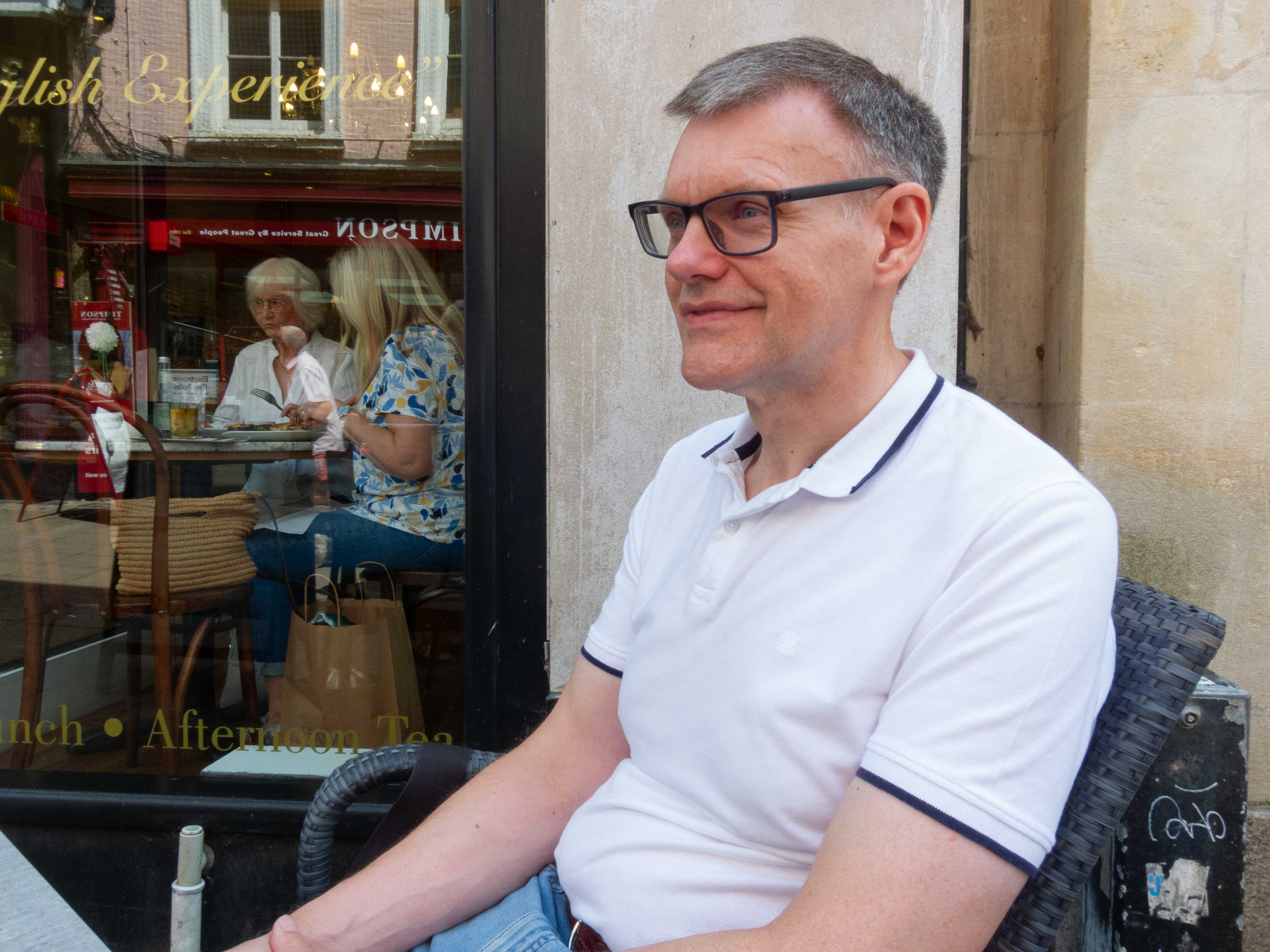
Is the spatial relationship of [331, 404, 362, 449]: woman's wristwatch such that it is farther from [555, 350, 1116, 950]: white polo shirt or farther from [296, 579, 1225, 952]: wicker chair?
[296, 579, 1225, 952]: wicker chair

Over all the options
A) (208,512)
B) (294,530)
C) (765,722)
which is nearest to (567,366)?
(294,530)

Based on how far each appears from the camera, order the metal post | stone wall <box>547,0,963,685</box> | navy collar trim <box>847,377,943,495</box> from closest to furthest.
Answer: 1. navy collar trim <box>847,377,943,495</box>
2. the metal post
3. stone wall <box>547,0,963,685</box>

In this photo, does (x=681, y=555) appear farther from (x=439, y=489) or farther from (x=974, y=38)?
(x=974, y=38)

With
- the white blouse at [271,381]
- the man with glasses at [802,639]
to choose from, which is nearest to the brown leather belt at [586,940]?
the man with glasses at [802,639]

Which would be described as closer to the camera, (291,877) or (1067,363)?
(1067,363)

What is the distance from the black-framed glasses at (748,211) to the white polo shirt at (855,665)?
26 cm

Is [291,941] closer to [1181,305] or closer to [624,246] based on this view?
[624,246]

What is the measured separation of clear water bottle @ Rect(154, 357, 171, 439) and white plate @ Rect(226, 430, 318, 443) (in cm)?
23

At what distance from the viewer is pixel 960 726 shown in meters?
0.92

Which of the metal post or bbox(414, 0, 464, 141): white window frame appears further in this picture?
bbox(414, 0, 464, 141): white window frame

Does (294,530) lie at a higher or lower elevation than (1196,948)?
higher

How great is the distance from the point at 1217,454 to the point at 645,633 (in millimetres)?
1805

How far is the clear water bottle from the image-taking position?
3.39 metres

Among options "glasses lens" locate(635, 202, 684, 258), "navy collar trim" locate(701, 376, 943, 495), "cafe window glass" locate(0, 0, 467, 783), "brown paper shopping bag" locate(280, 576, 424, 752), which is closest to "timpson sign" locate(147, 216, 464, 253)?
"cafe window glass" locate(0, 0, 467, 783)
